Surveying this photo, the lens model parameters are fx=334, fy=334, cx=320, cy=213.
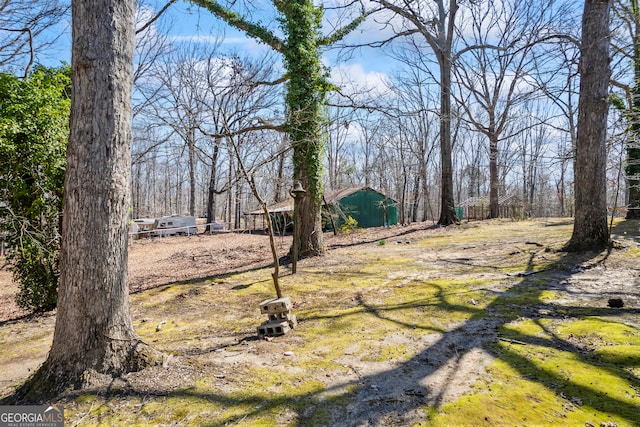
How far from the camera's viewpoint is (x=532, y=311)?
13.2ft

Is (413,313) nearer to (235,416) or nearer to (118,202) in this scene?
(235,416)

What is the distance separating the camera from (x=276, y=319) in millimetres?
4223

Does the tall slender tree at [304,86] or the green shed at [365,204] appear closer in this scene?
the tall slender tree at [304,86]

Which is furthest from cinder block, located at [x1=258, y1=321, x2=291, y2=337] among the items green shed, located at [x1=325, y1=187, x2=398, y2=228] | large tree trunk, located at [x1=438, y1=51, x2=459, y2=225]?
green shed, located at [x1=325, y1=187, x2=398, y2=228]

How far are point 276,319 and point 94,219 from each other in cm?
231

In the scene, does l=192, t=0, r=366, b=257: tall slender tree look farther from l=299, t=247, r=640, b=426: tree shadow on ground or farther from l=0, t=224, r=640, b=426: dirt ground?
l=299, t=247, r=640, b=426: tree shadow on ground

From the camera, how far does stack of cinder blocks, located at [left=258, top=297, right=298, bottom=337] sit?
4.07 m

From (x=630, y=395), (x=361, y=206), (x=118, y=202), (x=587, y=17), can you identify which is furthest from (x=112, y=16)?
(x=361, y=206)

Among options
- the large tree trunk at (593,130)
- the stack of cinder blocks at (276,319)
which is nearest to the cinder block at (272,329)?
the stack of cinder blocks at (276,319)

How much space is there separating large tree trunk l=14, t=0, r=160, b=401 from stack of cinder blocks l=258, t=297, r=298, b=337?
53.7 inches

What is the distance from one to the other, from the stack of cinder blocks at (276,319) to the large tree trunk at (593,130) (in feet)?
18.0

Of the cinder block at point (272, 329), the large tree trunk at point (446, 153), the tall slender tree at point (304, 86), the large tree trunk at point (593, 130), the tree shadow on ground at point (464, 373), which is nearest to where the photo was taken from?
the tree shadow on ground at point (464, 373)

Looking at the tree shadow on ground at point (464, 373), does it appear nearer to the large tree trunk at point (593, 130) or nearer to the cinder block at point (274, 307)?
the cinder block at point (274, 307)

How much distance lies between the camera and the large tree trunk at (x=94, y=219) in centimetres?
294
